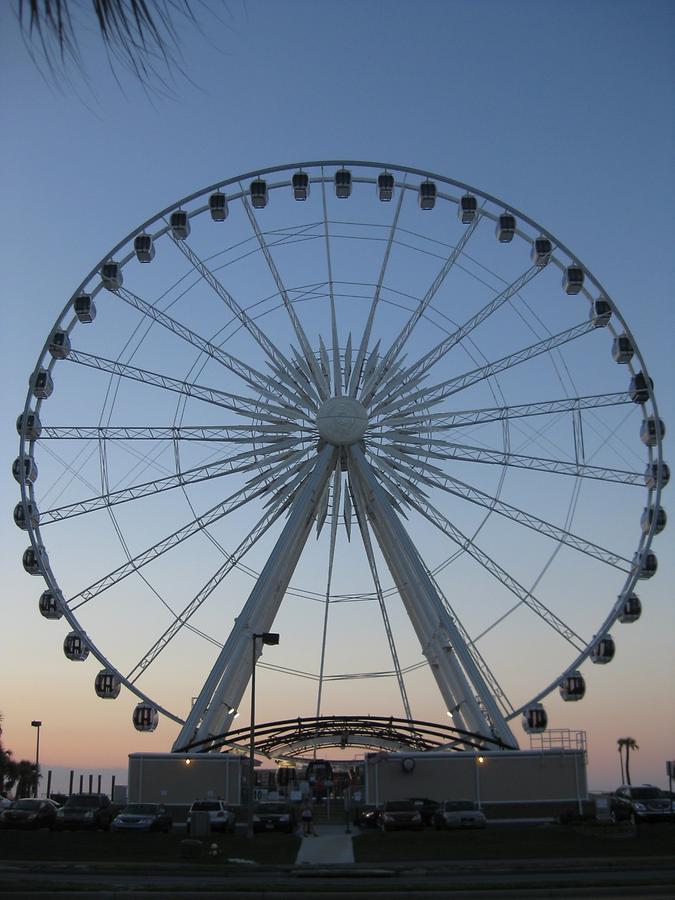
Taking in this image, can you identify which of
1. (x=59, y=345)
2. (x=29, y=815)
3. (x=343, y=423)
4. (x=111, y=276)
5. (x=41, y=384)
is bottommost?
(x=29, y=815)

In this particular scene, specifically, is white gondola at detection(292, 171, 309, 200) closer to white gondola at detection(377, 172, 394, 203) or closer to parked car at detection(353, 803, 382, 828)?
white gondola at detection(377, 172, 394, 203)

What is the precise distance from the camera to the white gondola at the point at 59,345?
37500mm

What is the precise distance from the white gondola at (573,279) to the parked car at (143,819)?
21.6m

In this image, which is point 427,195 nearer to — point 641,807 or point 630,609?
point 630,609

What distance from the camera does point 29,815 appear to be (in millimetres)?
31094

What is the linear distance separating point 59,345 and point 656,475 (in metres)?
20.5

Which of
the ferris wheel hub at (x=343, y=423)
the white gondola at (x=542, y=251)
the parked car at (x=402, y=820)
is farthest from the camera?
the white gondola at (x=542, y=251)

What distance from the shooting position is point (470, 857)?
22078 mm

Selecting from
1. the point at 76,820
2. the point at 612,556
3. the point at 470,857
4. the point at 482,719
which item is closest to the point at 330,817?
the point at 482,719

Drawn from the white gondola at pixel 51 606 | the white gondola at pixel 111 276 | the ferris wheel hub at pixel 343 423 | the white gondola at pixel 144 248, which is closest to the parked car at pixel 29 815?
the white gondola at pixel 51 606

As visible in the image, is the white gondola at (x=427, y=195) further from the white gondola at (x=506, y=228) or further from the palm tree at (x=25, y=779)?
the palm tree at (x=25, y=779)

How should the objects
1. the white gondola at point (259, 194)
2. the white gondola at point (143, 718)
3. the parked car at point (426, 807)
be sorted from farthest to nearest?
the white gondola at point (259, 194) < the white gondola at point (143, 718) < the parked car at point (426, 807)

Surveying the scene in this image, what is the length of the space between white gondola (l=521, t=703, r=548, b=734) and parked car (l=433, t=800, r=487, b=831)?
523 cm

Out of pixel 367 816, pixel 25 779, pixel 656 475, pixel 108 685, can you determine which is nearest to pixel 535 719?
pixel 367 816
